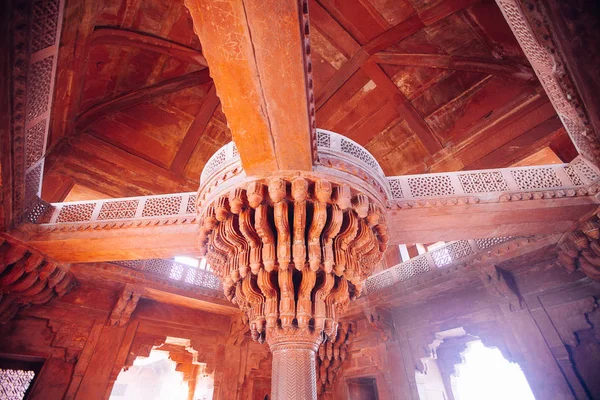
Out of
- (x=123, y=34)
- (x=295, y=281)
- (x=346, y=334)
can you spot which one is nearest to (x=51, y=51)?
(x=295, y=281)

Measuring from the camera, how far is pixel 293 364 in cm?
350

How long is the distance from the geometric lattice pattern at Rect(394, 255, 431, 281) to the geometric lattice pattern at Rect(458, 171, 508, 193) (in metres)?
2.64

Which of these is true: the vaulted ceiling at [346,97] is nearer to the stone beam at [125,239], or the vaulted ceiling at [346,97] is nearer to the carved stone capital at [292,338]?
the stone beam at [125,239]

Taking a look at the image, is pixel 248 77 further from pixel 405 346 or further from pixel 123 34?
pixel 405 346

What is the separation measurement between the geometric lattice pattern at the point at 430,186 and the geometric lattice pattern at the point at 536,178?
0.94m

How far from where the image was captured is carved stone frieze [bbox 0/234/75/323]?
427cm

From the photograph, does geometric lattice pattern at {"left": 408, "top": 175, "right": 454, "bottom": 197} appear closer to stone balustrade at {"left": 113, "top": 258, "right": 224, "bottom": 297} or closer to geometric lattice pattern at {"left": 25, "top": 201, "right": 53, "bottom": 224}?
stone balustrade at {"left": 113, "top": 258, "right": 224, "bottom": 297}

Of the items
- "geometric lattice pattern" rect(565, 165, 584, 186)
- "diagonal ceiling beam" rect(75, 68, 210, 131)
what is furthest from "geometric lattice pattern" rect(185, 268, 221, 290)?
"geometric lattice pattern" rect(565, 165, 584, 186)

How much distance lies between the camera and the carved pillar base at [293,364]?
10.7 feet

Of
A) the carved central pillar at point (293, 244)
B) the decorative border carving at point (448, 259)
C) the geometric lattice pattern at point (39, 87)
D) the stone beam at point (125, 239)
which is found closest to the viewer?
the geometric lattice pattern at point (39, 87)

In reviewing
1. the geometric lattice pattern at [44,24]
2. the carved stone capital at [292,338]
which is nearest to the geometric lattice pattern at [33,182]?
the geometric lattice pattern at [44,24]

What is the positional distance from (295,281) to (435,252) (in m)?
3.86

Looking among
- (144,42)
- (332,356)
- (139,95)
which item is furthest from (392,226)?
(139,95)

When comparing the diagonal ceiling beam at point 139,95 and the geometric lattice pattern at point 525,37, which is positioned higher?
the diagonal ceiling beam at point 139,95
